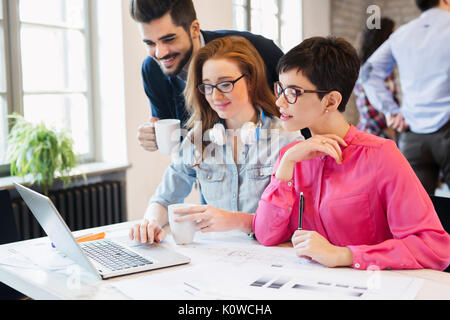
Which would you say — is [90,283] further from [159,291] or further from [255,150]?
[255,150]

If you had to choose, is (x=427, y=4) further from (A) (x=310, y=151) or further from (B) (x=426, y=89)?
(A) (x=310, y=151)

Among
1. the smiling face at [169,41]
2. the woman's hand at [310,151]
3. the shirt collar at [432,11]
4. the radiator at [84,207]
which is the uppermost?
the shirt collar at [432,11]

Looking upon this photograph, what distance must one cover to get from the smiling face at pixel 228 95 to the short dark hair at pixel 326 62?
386 mm

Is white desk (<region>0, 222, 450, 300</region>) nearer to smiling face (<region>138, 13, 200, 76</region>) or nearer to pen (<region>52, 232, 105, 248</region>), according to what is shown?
pen (<region>52, 232, 105, 248</region>)

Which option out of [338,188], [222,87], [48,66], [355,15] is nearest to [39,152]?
[48,66]

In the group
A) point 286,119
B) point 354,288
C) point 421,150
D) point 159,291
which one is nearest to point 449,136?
point 421,150

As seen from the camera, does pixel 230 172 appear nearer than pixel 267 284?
No

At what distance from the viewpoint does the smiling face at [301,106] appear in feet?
4.51

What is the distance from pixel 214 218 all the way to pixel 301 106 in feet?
1.29

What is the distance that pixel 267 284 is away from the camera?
1062 millimetres

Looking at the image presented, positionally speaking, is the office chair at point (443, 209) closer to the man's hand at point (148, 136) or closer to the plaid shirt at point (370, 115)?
the man's hand at point (148, 136)

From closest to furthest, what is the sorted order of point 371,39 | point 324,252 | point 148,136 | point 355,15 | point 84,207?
point 324,252 → point 148,136 → point 84,207 → point 371,39 → point 355,15

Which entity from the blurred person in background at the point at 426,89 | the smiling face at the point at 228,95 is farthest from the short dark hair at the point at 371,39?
the smiling face at the point at 228,95
